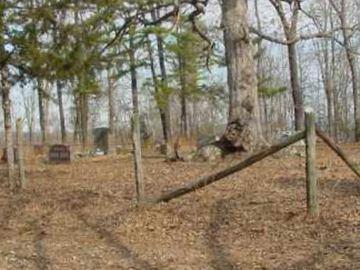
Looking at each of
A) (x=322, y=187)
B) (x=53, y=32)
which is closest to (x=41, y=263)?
(x=322, y=187)

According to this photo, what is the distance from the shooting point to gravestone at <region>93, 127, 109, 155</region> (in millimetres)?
32438

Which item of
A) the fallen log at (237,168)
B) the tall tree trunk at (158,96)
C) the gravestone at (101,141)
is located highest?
the tall tree trunk at (158,96)

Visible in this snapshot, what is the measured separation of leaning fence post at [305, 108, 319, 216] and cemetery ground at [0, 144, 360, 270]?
0.57 ft

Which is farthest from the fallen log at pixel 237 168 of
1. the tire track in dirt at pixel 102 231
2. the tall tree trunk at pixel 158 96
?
the tall tree trunk at pixel 158 96

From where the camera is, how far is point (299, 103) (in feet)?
107

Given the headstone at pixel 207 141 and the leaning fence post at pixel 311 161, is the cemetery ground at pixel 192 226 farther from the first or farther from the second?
the headstone at pixel 207 141

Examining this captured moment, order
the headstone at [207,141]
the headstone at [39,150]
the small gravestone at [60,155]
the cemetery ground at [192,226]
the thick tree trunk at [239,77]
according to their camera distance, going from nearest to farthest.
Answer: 1. the cemetery ground at [192,226]
2. the thick tree trunk at [239,77]
3. the headstone at [207,141]
4. the small gravestone at [60,155]
5. the headstone at [39,150]

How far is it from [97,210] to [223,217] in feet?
7.59

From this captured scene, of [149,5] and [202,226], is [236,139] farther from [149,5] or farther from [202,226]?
[202,226]

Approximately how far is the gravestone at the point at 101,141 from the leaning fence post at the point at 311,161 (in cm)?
2384

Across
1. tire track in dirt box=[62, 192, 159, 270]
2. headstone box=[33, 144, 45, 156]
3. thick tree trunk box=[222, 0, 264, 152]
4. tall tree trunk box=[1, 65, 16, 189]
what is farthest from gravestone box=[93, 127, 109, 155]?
tire track in dirt box=[62, 192, 159, 270]

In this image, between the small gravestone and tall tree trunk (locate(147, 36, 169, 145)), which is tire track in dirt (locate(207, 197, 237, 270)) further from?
tall tree trunk (locate(147, 36, 169, 145))

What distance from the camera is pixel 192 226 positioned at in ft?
28.3

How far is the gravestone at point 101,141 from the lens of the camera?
106ft
